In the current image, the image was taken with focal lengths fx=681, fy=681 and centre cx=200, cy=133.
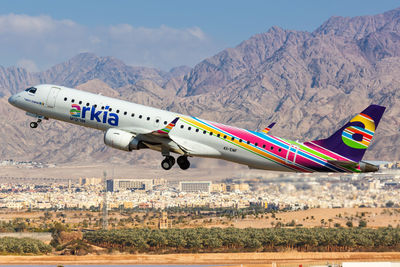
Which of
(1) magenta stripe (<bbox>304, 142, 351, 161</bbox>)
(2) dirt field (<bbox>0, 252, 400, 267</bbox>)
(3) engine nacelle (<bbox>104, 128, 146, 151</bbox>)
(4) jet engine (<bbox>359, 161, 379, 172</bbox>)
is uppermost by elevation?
(3) engine nacelle (<bbox>104, 128, 146, 151</bbox>)

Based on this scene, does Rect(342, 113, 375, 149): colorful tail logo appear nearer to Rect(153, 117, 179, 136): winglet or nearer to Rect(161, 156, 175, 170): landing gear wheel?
Rect(153, 117, 179, 136): winglet

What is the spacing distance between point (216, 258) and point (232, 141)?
12014 cm

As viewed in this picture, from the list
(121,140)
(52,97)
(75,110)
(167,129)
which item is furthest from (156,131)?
(52,97)

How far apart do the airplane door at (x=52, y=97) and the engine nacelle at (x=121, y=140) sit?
753cm

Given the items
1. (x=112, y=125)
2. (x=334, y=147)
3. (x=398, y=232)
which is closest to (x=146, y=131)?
(x=112, y=125)

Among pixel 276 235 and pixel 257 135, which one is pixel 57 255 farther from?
pixel 257 135

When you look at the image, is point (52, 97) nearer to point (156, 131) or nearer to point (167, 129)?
point (156, 131)

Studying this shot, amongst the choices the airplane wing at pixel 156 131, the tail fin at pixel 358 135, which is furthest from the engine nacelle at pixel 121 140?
the tail fin at pixel 358 135

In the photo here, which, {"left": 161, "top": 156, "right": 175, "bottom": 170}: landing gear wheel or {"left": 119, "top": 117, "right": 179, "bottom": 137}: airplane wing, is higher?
{"left": 119, "top": 117, "right": 179, "bottom": 137}: airplane wing

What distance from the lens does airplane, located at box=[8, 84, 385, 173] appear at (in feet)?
205

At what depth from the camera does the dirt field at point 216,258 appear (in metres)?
171

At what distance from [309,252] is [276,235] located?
32.0 feet

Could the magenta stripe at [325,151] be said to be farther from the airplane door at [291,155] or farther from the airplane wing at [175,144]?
the airplane wing at [175,144]

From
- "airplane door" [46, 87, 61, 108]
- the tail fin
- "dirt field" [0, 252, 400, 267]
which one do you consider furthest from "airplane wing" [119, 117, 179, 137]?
"dirt field" [0, 252, 400, 267]
